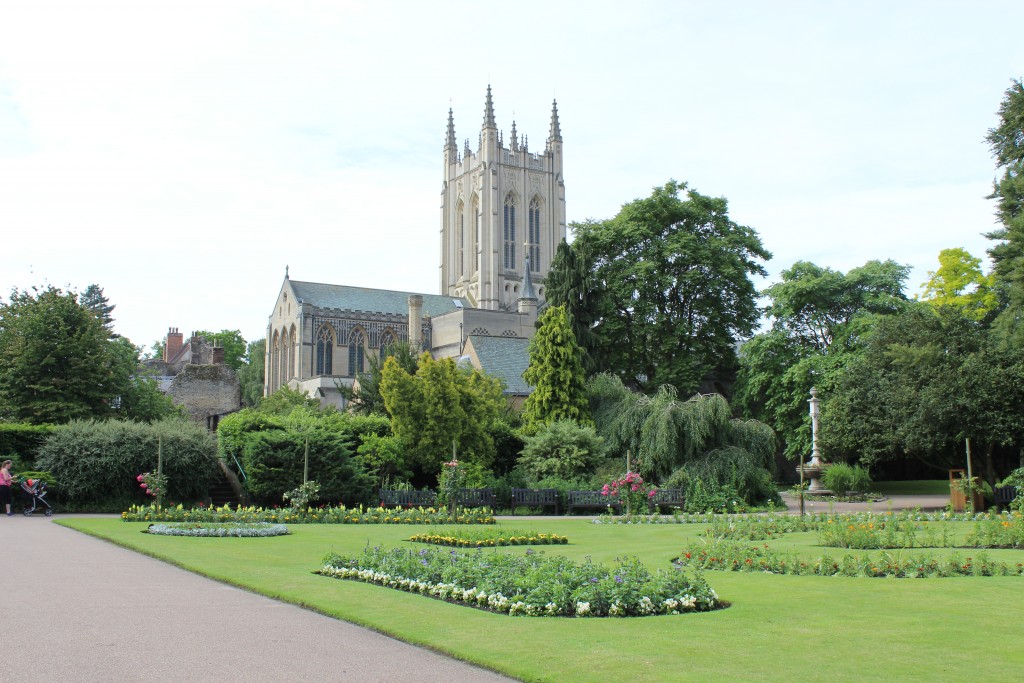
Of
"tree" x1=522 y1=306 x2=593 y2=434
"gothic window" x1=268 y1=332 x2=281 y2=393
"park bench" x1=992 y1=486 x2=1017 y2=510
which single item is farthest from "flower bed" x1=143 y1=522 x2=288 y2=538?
"gothic window" x1=268 y1=332 x2=281 y2=393

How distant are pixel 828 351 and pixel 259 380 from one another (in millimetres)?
65375

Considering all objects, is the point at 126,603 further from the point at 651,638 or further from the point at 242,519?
the point at 242,519

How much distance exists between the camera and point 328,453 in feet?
89.9

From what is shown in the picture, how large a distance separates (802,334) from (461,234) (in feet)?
220

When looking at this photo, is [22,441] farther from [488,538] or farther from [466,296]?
[466,296]

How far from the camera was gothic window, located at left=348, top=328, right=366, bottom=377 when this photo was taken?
270 ft

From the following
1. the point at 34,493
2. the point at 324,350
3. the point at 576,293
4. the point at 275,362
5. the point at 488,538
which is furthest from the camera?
the point at 275,362

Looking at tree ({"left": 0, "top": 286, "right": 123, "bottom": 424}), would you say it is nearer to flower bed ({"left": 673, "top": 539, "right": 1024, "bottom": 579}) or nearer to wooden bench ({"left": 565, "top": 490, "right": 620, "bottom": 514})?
wooden bench ({"left": 565, "top": 490, "right": 620, "bottom": 514})

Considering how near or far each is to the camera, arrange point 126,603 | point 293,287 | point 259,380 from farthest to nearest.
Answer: point 259,380 → point 293,287 → point 126,603

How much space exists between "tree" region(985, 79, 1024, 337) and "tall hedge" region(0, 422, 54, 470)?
2584cm

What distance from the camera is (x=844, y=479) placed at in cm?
3516

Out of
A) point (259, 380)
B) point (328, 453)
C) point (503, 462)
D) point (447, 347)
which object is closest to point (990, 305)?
point (503, 462)

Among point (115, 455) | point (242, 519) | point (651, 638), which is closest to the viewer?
point (651, 638)

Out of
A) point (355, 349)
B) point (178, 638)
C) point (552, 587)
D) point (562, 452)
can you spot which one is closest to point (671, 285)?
point (562, 452)
